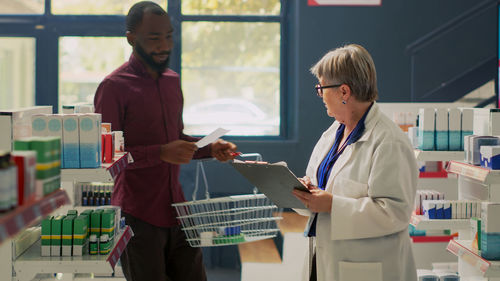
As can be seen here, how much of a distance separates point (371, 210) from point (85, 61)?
5270mm

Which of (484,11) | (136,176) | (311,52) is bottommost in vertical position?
(136,176)

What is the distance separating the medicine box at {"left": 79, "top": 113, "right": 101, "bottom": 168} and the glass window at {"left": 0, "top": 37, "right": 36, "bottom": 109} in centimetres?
484

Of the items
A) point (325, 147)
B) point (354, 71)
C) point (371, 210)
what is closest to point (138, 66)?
point (325, 147)

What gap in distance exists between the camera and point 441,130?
4.24 m

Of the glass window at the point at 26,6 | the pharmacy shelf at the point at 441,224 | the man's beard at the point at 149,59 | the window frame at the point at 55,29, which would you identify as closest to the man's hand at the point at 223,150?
the man's beard at the point at 149,59

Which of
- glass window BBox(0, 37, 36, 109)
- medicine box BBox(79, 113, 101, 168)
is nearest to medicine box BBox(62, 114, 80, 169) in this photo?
medicine box BBox(79, 113, 101, 168)

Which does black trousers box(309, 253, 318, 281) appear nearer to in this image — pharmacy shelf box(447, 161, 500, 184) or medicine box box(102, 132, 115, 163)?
medicine box box(102, 132, 115, 163)

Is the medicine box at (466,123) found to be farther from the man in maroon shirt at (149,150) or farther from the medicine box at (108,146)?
the medicine box at (108,146)

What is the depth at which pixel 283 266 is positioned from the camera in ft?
18.9

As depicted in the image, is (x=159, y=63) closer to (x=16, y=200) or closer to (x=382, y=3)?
(x=16, y=200)

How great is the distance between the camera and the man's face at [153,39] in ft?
11.3

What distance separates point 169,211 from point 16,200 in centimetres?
186

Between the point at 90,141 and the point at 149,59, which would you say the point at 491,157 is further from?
the point at 90,141

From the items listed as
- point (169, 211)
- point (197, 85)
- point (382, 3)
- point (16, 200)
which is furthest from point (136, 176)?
point (382, 3)
